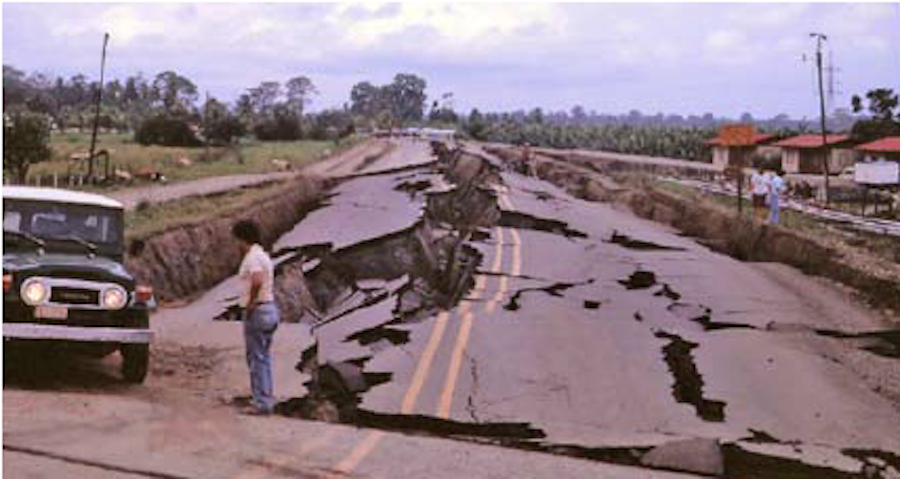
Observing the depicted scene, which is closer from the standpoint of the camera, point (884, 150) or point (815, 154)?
point (884, 150)

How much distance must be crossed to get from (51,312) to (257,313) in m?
1.81

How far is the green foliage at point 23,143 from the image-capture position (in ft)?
132

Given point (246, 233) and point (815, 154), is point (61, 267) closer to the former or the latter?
point (246, 233)

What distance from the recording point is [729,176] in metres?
65.6

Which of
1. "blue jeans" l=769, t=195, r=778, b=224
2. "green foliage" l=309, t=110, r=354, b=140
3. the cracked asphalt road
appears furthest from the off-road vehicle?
"green foliage" l=309, t=110, r=354, b=140

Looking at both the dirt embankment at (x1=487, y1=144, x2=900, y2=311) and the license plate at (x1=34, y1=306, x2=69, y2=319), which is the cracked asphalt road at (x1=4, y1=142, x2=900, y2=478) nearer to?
the license plate at (x1=34, y1=306, x2=69, y2=319)

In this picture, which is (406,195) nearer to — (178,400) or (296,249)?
(296,249)

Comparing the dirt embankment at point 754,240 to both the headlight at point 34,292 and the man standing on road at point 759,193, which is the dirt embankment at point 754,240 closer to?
the man standing on road at point 759,193

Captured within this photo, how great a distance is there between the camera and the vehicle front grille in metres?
9.36

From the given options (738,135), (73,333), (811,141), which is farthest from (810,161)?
(73,333)

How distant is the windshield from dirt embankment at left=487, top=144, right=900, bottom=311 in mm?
11329

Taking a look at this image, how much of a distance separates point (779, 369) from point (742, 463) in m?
3.36

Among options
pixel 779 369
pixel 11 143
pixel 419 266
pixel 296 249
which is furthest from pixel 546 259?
pixel 11 143

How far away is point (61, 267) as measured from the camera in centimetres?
947
